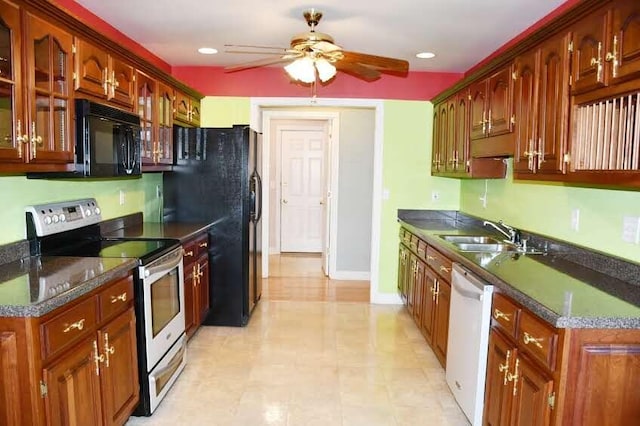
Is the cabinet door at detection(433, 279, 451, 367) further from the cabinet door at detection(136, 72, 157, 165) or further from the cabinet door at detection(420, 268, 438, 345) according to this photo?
the cabinet door at detection(136, 72, 157, 165)

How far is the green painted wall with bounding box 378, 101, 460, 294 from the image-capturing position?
4.66 meters

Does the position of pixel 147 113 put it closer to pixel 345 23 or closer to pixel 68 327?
pixel 345 23

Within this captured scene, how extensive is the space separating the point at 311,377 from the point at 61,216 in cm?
189

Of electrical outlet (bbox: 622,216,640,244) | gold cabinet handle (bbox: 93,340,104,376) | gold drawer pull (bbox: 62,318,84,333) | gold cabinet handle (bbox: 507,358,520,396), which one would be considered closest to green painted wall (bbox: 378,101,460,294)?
electrical outlet (bbox: 622,216,640,244)

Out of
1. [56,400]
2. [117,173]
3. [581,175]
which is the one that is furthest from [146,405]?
[581,175]

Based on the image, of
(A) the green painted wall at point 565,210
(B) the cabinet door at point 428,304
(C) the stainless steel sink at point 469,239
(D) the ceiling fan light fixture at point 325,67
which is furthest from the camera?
(C) the stainless steel sink at point 469,239

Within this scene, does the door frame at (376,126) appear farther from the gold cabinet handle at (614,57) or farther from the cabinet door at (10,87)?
the gold cabinet handle at (614,57)

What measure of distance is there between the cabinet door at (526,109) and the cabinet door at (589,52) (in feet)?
1.15

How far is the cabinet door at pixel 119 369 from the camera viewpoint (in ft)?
7.02

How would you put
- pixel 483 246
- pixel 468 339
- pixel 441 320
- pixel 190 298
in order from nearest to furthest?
1. pixel 468 339
2. pixel 441 320
3. pixel 483 246
4. pixel 190 298

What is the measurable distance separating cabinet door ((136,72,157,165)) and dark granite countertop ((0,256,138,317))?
44.0 inches

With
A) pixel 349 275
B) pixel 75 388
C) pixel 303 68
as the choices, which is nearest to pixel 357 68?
pixel 303 68

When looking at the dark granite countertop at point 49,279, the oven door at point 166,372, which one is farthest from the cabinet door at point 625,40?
the oven door at point 166,372

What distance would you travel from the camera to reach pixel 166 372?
2787mm
